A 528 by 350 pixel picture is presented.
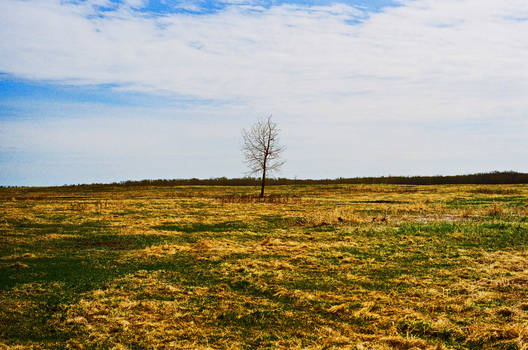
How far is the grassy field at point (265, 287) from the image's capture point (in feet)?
25.3

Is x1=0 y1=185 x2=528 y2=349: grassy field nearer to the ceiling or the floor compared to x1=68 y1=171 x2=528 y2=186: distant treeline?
nearer to the floor

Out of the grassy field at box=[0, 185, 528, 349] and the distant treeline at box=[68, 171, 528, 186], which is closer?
the grassy field at box=[0, 185, 528, 349]

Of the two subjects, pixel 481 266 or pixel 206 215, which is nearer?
pixel 481 266

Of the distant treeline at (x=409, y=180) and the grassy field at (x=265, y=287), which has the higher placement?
the distant treeline at (x=409, y=180)

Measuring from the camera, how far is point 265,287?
10656mm

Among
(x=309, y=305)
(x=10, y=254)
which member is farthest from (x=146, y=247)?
(x=309, y=305)

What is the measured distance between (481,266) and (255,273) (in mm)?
7013

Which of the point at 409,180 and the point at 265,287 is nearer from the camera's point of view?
the point at 265,287

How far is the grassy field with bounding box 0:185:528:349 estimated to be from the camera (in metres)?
7.73

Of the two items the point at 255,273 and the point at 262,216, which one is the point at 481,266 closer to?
the point at 255,273

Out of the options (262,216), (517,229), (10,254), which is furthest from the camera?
(262,216)

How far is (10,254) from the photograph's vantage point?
1465cm

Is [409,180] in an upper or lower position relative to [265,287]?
upper

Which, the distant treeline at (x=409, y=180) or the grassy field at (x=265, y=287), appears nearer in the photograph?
the grassy field at (x=265, y=287)
